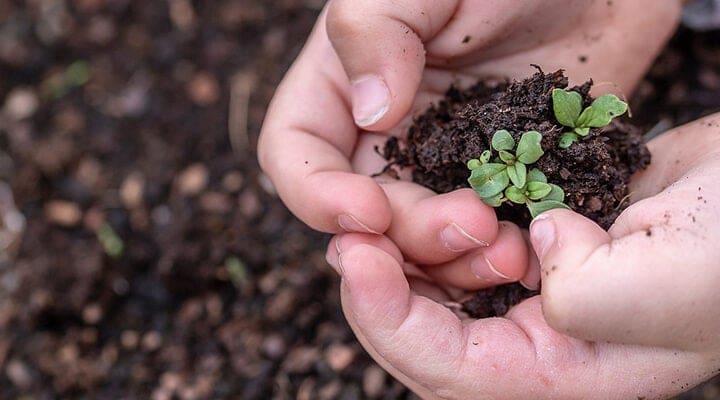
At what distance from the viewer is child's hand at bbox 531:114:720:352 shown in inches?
53.3

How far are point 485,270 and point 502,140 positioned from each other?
29 cm

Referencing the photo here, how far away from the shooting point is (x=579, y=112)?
1.59 metres

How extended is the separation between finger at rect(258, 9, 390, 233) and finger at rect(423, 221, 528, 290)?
0.20m

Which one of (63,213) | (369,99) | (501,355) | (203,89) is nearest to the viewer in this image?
(501,355)

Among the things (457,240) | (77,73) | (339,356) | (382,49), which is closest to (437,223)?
(457,240)

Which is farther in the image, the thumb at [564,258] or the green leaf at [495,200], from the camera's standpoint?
the green leaf at [495,200]

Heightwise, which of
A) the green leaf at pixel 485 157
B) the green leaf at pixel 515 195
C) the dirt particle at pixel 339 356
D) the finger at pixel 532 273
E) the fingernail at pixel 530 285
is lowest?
the dirt particle at pixel 339 356

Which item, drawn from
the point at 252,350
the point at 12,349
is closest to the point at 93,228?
the point at 12,349

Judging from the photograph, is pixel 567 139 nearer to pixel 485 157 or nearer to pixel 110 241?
pixel 485 157

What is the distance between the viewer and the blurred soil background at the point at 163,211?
2389 mm

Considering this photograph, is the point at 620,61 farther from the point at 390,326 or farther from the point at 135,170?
the point at 135,170

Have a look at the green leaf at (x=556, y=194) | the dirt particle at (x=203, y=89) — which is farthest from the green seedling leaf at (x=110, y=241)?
the green leaf at (x=556, y=194)

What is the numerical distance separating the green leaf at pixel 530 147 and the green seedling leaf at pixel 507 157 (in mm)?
19

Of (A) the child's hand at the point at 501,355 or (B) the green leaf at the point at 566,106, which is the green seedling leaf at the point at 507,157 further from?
(A) the child's hand at the point at 501,355
